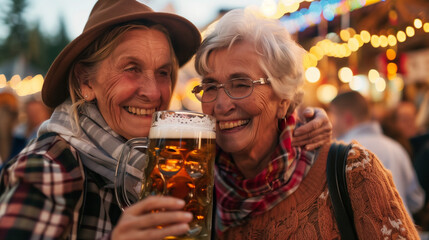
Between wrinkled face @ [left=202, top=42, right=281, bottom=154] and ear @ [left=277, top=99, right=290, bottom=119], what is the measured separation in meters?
0.09

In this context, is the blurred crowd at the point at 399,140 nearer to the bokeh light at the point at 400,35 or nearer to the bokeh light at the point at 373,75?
the bokeh light at the point at 400,35

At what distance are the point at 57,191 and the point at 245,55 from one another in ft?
3.37

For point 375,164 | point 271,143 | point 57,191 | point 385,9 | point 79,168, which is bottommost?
point 57,191

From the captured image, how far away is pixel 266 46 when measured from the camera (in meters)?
1.76

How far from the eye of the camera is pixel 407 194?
3.97m

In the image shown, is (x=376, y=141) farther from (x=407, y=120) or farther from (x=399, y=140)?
(x=407, y=120)

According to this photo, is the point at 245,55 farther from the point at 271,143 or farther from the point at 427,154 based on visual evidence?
the point at 427,154

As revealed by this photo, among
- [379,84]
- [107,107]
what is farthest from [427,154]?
[379,84]

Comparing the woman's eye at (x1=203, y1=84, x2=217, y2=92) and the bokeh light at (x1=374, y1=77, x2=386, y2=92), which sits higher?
the bokeh light at (x1=374, y1=77, x2=386, y2=92)

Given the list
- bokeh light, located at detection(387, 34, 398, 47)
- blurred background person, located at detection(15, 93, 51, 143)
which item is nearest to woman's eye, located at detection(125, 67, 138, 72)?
blurred background person, located at detection(15, 93, 51, 143)

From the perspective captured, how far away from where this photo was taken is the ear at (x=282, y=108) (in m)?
1.87

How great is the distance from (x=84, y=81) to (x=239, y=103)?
73 cm

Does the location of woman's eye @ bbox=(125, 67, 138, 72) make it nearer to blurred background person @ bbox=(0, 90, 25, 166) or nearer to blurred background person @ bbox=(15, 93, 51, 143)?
blurred background person @ bbox=(15, 93, 51, 143)

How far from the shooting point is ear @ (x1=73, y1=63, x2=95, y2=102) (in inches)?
65.2
